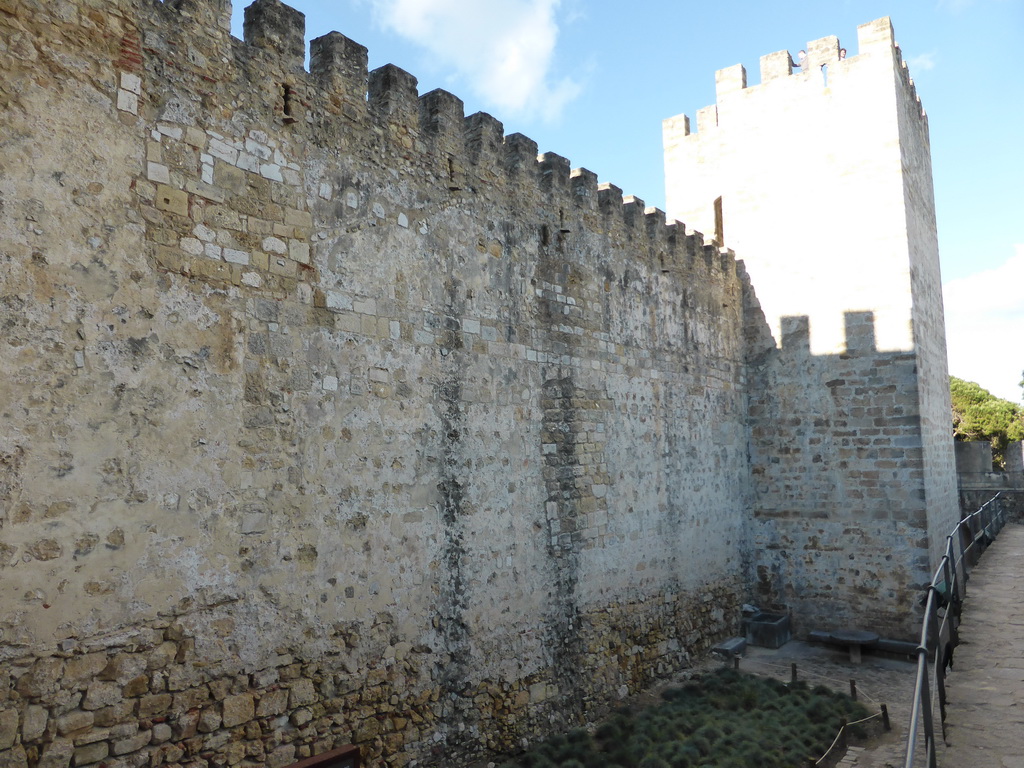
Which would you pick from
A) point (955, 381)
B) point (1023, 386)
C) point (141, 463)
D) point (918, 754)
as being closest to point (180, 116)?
point (141, 463)

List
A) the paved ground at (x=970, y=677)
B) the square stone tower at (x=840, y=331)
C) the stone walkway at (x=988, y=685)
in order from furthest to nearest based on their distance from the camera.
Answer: the square stone tower at (x=840, y=331) → the paved ground at (x=970, y=677) → the stone walkway at (x=988, y=685)

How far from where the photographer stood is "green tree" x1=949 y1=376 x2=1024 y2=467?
28.9m

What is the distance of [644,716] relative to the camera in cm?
690

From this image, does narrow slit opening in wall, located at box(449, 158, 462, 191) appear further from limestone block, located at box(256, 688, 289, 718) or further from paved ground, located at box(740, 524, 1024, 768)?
paved ground, located at box(740, 524, 1024, 768)

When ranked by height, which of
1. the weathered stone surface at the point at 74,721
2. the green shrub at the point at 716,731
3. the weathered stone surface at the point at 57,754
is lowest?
the green shrub at the point at 716,731

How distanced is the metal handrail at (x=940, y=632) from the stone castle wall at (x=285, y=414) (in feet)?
9.84

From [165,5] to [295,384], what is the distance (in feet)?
8.05

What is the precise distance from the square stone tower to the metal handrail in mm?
1198

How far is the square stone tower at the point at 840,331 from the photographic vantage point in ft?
31.0

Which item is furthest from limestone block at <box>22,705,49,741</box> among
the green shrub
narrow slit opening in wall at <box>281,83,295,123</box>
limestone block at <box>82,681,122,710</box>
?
narrow slit opening in wall at <box>281,83,295,123</box>

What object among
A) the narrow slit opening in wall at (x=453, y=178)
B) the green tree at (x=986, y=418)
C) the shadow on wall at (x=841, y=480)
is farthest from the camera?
the green tree at (x=986, y=418)

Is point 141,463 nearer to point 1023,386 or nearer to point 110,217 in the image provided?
point 110,217

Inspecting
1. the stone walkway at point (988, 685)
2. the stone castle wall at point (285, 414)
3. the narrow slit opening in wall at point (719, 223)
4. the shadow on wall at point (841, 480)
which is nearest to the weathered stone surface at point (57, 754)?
the stone castle wall at point (285, 414)

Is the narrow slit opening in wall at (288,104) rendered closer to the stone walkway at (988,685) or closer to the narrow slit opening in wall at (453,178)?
the narrow slit opening in wall at (453,178)
